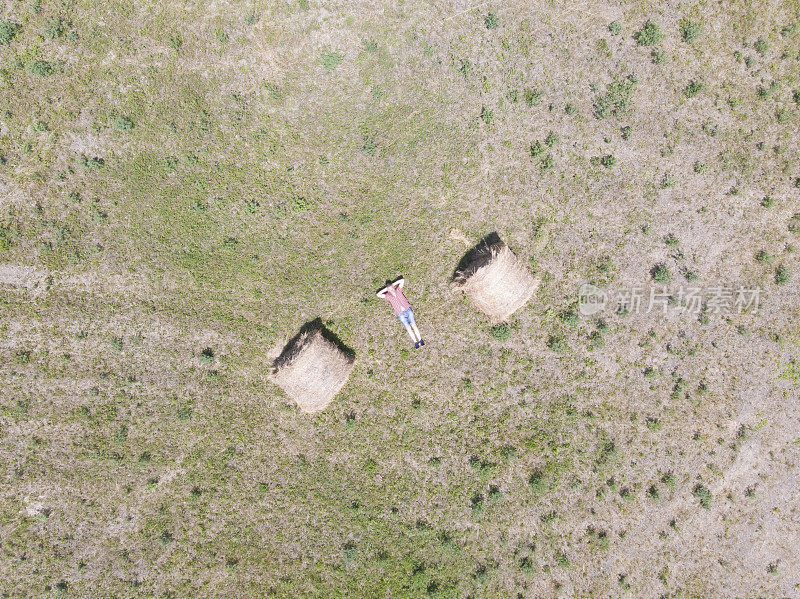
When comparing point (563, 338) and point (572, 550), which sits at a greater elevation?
point (563, 338)

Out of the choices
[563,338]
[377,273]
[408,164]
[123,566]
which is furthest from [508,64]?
[123,566]

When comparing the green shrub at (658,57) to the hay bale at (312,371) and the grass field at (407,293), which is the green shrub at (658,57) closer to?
the grass field at (407,293)

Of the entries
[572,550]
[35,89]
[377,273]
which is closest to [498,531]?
[572,550]

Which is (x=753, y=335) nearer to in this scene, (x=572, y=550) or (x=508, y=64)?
(x=572, y=550)

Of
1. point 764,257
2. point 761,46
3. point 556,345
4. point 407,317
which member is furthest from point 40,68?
point 764,257

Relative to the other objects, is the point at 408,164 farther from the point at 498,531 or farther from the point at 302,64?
the point at 498,531

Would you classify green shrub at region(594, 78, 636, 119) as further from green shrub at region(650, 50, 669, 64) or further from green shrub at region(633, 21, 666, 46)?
green shrub at region(633, 21, 666, 46)

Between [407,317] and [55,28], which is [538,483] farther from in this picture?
[55,28]

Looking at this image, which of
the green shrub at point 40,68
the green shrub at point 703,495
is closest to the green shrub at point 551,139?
the green shrub at point 703,495

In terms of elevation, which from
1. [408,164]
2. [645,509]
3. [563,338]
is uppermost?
[408,164]
